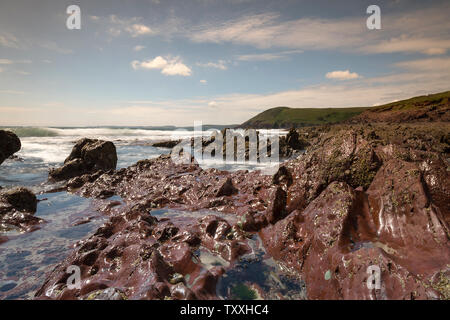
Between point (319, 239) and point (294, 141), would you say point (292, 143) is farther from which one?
point (319, 239)

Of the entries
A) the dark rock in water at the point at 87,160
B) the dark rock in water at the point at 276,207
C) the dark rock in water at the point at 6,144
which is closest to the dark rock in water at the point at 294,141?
the dark rock in water at the point at 87,160

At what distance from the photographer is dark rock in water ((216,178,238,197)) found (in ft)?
30.9

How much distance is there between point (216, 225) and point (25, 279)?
445 centimetres

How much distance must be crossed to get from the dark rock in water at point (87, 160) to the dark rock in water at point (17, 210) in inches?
234

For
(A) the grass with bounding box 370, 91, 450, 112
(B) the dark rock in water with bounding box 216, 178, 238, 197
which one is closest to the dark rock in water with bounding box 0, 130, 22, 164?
(B) the dark rock in water with bounding box 216, 178, 238, 197

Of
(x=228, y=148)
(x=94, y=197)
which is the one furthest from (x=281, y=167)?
(x=228, y=148)

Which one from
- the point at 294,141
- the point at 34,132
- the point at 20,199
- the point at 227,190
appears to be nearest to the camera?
the point at 20,199

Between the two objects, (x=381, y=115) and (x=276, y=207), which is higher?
(x=381, y=115)

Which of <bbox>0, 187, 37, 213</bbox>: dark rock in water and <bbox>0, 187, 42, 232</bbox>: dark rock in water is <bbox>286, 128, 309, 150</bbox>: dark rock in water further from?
<bbox>0, 187, 42, 232</bbox>: dark rock in water

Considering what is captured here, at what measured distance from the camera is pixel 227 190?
31.7 feet

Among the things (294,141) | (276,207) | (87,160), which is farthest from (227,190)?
(294,141)

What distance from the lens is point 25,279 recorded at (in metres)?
4.86

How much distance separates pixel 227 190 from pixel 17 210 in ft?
26.0
